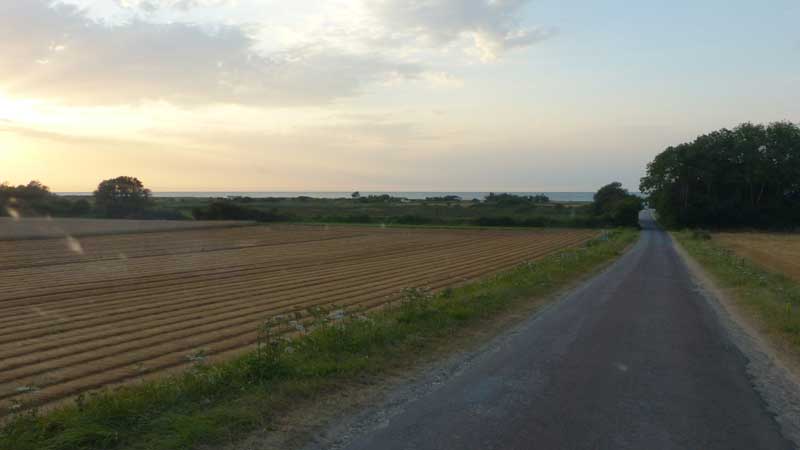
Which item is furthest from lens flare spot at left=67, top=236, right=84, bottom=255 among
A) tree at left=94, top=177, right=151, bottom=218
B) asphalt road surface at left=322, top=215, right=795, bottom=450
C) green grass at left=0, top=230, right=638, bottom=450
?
tree at left=94, top=177, right=151, bottom=218

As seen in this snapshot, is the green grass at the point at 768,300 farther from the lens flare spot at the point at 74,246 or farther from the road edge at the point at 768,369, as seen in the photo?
the lens flare spot at the point at 74,246

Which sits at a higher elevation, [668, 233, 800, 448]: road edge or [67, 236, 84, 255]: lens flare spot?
[668, 233, 800, 448]: road edge

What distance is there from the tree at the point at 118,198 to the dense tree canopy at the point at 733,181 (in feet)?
253

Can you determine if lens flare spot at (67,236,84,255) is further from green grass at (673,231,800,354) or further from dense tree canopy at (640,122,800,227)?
dense tree canopy at (640,122,800,227)

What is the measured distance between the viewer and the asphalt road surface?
597cm

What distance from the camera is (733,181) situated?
84.4m

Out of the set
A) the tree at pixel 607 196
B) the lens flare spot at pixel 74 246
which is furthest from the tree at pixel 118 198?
the tree at pixel 607 196

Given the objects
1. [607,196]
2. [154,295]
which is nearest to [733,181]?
[607,196]

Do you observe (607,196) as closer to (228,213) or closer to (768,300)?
(228,213)

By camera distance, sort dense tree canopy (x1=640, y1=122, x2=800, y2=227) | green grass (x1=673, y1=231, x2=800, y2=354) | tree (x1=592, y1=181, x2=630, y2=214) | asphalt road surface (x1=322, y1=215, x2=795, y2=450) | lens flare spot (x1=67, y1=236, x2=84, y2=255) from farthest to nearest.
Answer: tree (x1=592, y1=181, x2=630, y2=214)
dense tree canopy (x1=640, y1=122, x2=800, y2=227)
lens flare spot (x1=67, y1=236, x2=84, y2=255)
green grass (x1=673, y1=231, x2=800, y2=354)
asphalt road surface (x1=322, y1=215, x2=795, y2=450)

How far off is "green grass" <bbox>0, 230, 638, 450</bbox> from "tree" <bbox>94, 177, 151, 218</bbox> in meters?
92.7

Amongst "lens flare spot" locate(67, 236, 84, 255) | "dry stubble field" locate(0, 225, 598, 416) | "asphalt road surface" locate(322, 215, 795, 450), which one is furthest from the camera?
"lens flare spot" locate(67, 236, 84, 255)

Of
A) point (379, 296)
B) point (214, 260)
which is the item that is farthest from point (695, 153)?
point (379, 296)

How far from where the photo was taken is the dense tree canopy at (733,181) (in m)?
83.2
